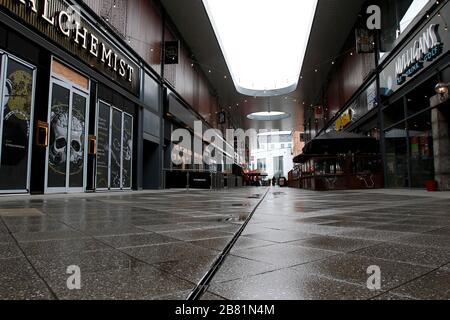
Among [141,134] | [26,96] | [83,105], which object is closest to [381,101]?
[141,134]

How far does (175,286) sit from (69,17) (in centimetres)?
1141

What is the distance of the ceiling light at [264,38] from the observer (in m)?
19.9

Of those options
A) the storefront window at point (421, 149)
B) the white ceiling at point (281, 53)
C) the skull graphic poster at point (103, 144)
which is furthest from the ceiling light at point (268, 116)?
the skull graphic poster at point (103, 144)

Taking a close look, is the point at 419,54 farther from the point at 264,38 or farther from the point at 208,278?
the point at 208,278

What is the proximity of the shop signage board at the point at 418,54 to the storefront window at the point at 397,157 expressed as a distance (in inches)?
73.6

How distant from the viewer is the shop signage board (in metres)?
11.2

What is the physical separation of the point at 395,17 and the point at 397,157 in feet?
20.9

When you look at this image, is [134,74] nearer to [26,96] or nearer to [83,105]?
[83,105]

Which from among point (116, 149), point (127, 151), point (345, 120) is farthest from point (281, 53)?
point (116, 149)

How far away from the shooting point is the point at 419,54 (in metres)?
12.7

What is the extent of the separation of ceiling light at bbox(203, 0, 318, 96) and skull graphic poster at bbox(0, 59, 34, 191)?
42.0ft

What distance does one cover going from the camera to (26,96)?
9.04 metres

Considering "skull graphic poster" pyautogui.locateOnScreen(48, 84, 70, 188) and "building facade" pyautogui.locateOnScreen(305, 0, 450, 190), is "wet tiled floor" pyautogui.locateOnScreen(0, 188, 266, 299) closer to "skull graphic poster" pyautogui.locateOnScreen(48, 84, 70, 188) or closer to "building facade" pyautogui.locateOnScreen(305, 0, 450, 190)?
"skull graphic poster" pyautogui.locateOnScreen(48, 84, 70, 188)
